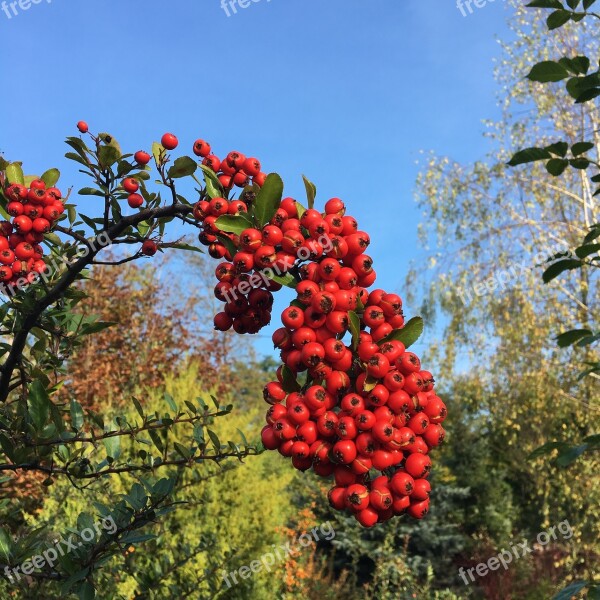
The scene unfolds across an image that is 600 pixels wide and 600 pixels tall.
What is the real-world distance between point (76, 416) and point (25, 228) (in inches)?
27.3

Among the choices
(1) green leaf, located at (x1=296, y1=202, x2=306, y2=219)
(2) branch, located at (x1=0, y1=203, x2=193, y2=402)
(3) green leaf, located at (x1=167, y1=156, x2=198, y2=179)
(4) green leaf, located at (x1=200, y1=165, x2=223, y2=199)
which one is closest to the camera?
(1) green leaf, located at (x1=296, y1=202, x2=306, y2=219)

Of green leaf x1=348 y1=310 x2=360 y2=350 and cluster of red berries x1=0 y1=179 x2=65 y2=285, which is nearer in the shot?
green leaf x1=348 y1=310 x2=360 y2=350

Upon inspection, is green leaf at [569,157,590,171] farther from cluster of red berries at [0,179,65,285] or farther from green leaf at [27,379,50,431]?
green leaf at [27,379,50,431]

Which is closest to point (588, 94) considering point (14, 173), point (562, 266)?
point (562, 266)

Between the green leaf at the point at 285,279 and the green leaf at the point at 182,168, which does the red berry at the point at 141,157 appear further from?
the green leaf at the point at 285,279

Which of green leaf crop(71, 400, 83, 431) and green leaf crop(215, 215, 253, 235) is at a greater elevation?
green leaf crop(215, 215, 253, 235)

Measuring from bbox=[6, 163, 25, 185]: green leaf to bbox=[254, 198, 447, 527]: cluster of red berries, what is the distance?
4.26 feet

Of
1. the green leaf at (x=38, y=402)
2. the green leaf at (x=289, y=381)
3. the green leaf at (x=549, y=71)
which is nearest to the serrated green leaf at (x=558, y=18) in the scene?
the green leaf at (x=549, y=71)

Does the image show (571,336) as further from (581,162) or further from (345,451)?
(345,451)

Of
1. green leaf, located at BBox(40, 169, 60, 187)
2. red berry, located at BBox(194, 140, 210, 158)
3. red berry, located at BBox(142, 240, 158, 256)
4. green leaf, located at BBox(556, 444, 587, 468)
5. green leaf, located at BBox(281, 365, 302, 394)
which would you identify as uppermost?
green leaf, located at BBox(40, 169, 60, 187)

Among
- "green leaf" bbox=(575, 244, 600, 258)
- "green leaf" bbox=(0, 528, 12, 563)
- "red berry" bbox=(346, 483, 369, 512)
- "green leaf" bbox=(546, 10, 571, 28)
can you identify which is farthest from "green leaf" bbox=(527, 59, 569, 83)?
"green leaf" bbox=(0, 528, 12, 563)

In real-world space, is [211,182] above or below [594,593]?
above

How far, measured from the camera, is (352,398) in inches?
52.6

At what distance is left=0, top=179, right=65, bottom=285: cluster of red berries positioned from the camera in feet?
6.57
